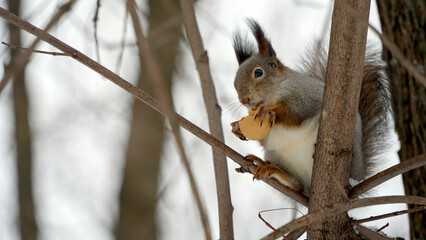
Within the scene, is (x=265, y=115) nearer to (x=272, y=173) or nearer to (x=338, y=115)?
(x=272, y=173)

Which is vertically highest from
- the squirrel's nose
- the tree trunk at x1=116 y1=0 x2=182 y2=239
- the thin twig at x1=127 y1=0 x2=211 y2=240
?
the tree trunk at x1=116 y1=0 x2=182 y2=239

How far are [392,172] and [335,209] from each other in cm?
22

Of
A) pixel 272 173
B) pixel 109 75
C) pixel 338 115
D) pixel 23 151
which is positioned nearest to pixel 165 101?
pixel 109 75

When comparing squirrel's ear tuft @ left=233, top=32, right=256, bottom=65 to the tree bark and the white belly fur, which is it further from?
the tree bark

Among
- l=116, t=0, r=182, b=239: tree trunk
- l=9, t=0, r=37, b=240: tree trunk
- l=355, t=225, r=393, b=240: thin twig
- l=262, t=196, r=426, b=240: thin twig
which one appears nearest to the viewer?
l=262, t=196, r=426, b=240: thin twig

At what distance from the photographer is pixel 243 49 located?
1995mm

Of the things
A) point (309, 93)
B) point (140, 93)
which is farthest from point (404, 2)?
point (140, 93)

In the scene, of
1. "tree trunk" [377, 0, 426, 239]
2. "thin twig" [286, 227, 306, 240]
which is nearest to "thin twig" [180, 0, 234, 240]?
"thin twig" [286, 227, 306, 240]

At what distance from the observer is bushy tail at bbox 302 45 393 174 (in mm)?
1845

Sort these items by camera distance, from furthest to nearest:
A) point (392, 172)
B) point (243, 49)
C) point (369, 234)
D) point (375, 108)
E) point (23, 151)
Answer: point (23, 151), point (243, 49), point (375, 108), point (369, 234), point (392, 172)

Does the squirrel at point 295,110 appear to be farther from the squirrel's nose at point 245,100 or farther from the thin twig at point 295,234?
the thin twig at point 295,234

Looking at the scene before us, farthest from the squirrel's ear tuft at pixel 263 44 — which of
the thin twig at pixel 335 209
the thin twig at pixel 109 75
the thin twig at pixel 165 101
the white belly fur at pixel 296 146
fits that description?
the thin twig at pixel 165 101

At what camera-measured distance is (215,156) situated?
5.23 feet

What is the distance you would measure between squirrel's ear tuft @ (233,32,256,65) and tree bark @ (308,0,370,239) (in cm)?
73
